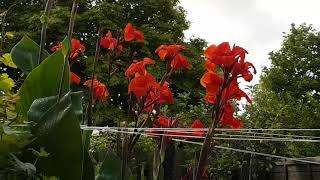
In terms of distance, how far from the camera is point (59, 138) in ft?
3.22

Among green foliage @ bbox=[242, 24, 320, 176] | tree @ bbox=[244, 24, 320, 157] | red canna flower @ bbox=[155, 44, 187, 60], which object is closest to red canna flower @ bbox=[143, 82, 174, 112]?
red canna flower @ bbox=[155, 44, 187, 60]

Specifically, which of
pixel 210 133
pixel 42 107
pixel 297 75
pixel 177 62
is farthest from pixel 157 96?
pixel 297 75

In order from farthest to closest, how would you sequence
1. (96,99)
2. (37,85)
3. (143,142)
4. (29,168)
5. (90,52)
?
(90,52) < (143,142) < (96,99) < (37,85) < (29,168)

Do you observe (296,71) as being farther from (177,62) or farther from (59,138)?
(59,138)

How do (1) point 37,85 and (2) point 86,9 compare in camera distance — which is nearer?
(1) point 37,85

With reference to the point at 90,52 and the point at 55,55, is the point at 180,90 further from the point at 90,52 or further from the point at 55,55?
the point at 55,55

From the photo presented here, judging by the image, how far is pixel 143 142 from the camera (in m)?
6.64

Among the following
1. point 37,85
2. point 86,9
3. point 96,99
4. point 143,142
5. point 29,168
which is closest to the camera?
point 29,168

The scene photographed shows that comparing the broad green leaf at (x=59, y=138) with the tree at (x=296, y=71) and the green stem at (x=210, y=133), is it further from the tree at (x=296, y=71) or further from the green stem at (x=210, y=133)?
the tree at (x=296, y=71)

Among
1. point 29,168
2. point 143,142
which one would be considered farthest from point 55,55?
point 143,142

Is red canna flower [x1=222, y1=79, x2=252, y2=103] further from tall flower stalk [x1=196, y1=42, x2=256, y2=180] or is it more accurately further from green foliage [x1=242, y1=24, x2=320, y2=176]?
green foliage [x1=242, y1=24, x2=320, y2=176]

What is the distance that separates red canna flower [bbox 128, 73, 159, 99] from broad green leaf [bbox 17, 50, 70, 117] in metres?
0.43

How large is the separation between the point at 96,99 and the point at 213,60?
0.63 metres

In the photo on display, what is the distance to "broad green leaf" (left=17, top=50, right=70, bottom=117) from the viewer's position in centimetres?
115
